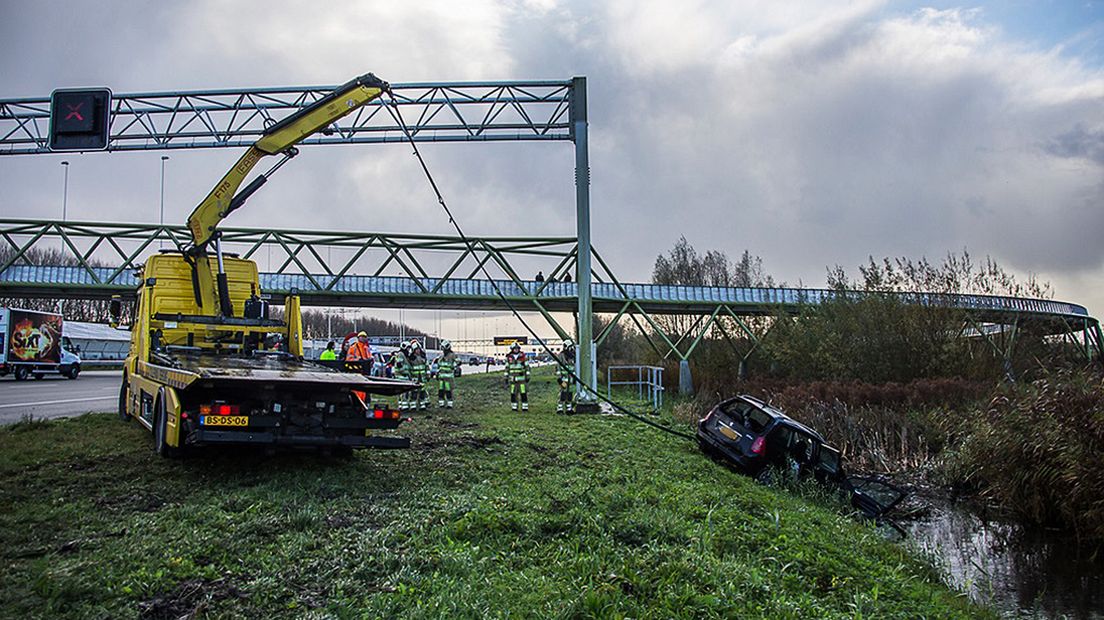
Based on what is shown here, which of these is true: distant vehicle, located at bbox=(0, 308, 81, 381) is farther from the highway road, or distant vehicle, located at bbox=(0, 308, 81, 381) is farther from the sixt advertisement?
the highway road

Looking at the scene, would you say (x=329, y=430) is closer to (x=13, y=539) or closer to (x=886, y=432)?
(x=13, y=539)

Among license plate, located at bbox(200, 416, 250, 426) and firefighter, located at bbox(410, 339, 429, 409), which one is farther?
firefighter, located at bbox(410, 339, 429, 409)

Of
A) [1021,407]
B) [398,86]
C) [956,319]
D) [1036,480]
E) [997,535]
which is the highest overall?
[398,86]

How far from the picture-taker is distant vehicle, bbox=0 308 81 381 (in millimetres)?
29094

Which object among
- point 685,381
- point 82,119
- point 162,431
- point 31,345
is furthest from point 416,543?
point 31,345

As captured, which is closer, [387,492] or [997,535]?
[387,492]

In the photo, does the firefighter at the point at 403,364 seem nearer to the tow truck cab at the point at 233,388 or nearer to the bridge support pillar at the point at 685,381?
the tow truck cab at the point at 233,388

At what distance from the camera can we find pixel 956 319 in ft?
73.5

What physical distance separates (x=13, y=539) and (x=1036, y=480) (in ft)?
41.8

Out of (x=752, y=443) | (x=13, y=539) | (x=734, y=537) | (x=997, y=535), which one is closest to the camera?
(x=13, y=539)

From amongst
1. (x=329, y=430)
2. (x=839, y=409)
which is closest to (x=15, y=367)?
(x=329, y=430)

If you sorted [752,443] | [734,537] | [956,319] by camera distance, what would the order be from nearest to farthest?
1. [734,537]
2. [752,443]
3. [956,319]

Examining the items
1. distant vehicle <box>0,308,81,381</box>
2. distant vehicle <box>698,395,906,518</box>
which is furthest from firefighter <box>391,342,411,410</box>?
distant vehicle <box>0,308,81,381</box>

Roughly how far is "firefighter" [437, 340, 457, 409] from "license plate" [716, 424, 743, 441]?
24.7 ft
